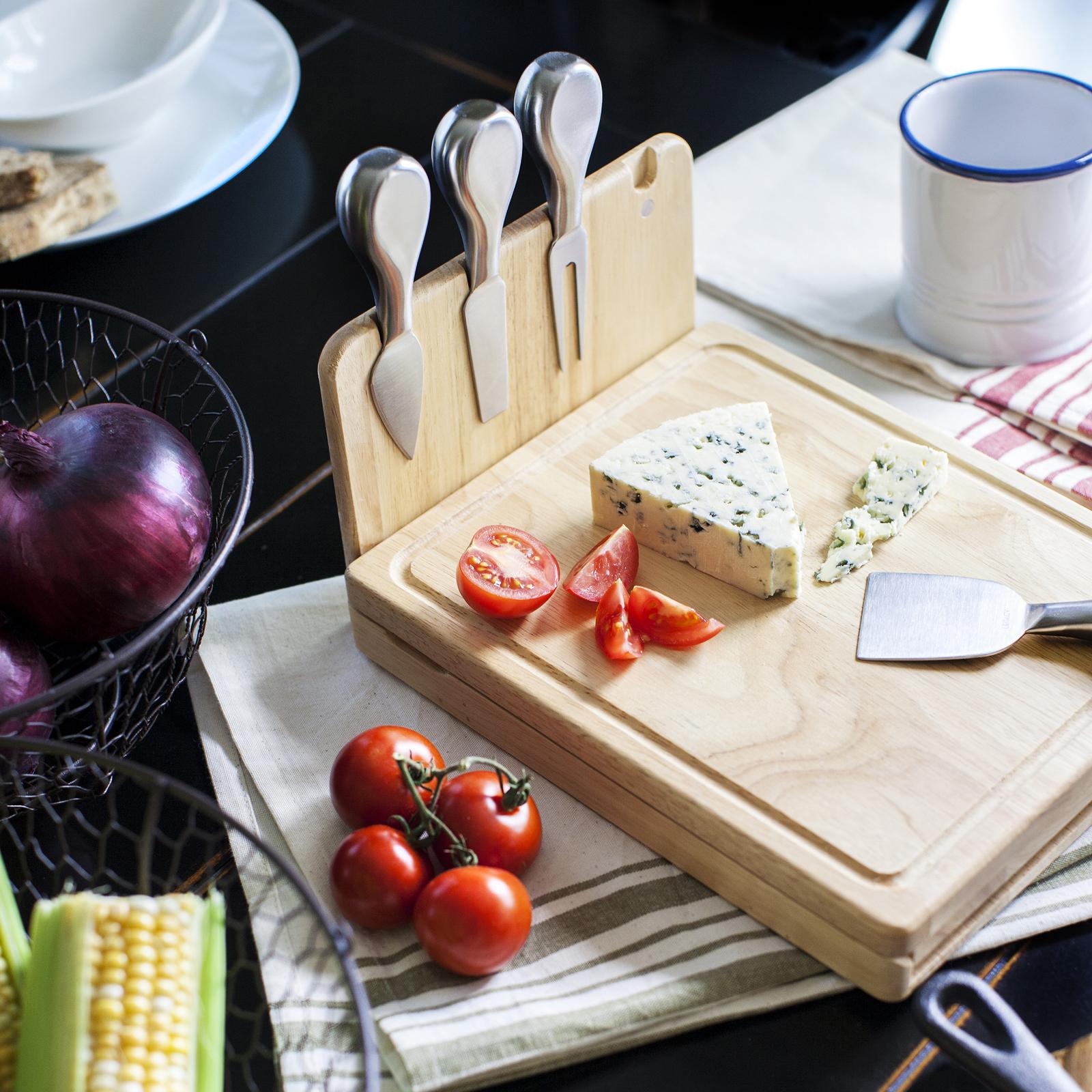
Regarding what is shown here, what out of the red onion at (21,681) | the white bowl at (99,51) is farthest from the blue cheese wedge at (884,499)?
the white bowl at (99,51)

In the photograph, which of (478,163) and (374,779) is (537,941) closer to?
(374,779)

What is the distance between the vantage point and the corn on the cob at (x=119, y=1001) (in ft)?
2.39

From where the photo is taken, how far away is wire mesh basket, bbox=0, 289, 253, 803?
92cm

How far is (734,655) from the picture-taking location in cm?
103

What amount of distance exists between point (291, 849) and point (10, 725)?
23cm

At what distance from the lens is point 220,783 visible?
1056 mm

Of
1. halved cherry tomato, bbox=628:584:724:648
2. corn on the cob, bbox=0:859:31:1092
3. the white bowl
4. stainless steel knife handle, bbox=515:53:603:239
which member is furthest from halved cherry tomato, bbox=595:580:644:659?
the white bowl

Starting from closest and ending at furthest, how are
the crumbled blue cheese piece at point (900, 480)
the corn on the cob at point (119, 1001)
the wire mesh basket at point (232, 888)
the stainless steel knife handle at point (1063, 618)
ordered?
the corn on the cob at point (119, 1001) → the wire mesh basket at point (232, 888) → the stainless steel knife handle at point (1063, 618) → the crumbled blue cheese piece at point (900, 480)

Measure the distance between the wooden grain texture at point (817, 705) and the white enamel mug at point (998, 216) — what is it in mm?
183

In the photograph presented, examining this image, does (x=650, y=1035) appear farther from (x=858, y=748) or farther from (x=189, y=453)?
(x=189, y=453)

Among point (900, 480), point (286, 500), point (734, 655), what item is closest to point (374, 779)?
point (734, 655)

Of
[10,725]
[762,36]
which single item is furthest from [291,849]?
[762,36]

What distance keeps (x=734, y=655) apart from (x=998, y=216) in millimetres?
509

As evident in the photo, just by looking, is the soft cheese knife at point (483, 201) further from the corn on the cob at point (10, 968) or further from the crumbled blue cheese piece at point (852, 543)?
the corn on the cob at point (10, 968)
